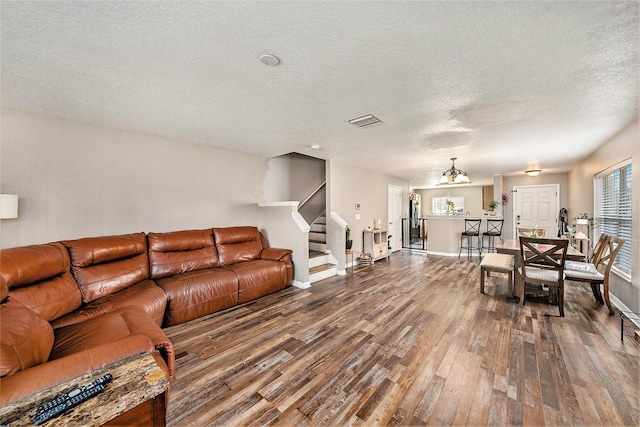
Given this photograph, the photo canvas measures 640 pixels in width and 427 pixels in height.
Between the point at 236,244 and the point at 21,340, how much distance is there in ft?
9.21

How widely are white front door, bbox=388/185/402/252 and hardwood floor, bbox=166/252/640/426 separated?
3962 millimetres

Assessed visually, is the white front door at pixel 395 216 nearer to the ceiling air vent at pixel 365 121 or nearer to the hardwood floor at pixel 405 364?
the hardwood floor at pixel 405 364

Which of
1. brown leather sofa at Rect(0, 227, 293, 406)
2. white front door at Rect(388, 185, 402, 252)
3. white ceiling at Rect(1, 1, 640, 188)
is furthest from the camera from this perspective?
white front door at Rect(388, 185, 402, 252)

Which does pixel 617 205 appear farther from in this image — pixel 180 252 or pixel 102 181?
pixel 102 181

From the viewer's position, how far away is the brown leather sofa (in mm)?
1193

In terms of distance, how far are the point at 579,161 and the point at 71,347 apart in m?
8.20

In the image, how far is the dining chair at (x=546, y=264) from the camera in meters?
2.92

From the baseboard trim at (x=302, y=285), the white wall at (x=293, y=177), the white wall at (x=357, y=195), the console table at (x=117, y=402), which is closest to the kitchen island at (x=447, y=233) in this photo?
the white wall at (x=357, y=195)

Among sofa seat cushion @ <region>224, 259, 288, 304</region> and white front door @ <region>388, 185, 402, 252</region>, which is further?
white front door @ <region>388, 185, 402, 252</region>

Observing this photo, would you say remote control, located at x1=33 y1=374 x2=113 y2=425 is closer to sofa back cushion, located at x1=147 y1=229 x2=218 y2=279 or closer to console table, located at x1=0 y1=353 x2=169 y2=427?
console table, located at x1=0 y1=353 x2=169 y2=427

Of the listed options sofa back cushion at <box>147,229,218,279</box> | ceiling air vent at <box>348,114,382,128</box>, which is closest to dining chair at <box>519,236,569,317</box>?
ceiling air vent at <box>348,114,382,128</box>

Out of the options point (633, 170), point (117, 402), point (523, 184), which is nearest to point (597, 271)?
point (633, 170)

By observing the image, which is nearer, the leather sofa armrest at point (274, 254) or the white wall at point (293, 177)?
the leather sofa armrest at point (274, 254)

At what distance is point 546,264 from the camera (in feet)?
10.5
